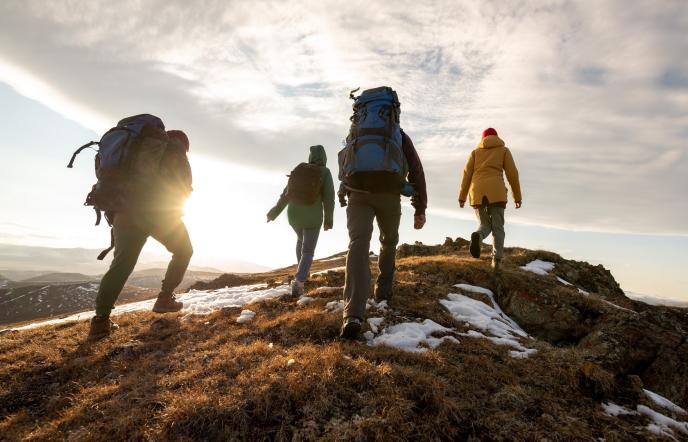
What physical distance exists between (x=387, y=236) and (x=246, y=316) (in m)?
3.49

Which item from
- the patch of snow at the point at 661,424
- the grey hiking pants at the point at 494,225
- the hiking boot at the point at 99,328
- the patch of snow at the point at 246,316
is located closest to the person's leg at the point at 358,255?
the patch of snow at the point at 246,316

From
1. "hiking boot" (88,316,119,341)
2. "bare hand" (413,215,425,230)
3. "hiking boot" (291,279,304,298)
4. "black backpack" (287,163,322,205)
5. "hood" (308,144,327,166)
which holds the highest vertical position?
"hood" (308,144,327,166)

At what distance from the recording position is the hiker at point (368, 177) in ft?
17.1

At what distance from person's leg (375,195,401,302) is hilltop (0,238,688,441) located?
429 mm

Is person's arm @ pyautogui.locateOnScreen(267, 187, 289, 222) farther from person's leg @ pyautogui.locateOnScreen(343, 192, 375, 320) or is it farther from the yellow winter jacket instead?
the yellow winter jacket

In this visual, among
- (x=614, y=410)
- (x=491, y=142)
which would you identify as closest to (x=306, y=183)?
(x=491, y=142)

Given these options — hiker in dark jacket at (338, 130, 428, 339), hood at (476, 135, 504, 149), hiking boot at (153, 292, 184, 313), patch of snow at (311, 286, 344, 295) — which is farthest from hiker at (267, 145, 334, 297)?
hood at (476, 135, 504, 149)

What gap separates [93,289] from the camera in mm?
186375

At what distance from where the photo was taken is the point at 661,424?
395 cm

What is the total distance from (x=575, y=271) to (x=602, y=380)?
39.1 feet

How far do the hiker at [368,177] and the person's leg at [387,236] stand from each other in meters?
Result: 0.02

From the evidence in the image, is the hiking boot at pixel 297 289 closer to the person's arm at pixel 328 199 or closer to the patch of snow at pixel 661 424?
the person's arm at pixel 328 199

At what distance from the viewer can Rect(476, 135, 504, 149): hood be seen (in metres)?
10.1

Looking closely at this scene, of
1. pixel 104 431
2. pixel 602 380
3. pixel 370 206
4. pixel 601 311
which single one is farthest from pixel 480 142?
pixel 104 431
